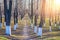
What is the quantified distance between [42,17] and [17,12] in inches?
15.0

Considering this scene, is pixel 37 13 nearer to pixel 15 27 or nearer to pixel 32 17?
pixel 32 17

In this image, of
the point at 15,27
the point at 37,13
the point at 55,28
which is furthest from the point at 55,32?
the point at 15,27

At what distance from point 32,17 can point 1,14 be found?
1.50 feet

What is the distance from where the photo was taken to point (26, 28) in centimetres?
231

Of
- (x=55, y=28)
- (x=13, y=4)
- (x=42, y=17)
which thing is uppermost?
(x=13, y=4)

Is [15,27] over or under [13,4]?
under

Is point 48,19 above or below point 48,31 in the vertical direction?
above

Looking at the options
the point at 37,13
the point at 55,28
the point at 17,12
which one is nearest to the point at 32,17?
the point at 37,13

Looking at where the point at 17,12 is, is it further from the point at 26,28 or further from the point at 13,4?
the point at 26,28

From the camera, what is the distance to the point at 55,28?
2.34 metres

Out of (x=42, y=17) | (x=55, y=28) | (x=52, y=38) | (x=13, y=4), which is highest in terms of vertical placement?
(x=13, y=4)

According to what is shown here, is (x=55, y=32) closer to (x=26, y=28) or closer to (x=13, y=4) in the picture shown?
(x=26, y=28)

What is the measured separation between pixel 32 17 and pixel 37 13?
95mm

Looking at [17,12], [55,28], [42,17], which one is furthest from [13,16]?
[55,28]
